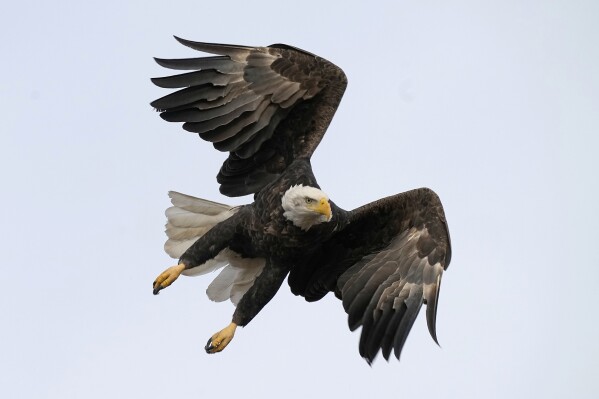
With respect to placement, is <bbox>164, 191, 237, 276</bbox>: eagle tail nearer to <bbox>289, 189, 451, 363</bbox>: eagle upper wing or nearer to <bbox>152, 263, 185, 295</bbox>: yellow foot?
<bbox>152, 263, 185, 295</bbox>: yellow foot

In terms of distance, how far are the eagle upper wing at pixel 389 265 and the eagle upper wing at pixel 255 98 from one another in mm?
704

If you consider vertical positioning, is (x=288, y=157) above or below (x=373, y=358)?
above

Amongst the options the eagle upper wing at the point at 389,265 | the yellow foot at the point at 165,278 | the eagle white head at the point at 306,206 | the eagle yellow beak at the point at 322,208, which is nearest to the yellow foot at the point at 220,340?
the yellow foot at the point at 165,278

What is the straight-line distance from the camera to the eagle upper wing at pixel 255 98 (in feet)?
30.9

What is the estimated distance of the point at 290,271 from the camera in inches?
393

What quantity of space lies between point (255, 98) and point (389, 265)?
149cm

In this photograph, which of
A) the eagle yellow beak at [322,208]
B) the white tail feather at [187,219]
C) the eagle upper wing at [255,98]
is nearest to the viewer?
the eagle yellow beak at [322,208]

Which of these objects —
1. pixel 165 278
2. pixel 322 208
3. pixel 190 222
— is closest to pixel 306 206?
pixel 322 208

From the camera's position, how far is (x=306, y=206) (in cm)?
897

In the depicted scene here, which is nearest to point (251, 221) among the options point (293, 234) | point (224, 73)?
point (293, 234)

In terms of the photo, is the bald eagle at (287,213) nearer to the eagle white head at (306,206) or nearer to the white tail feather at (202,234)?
the eagle white head at (306,206)

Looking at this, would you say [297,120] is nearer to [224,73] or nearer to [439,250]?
[224,73]

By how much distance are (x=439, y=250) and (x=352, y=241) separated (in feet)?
2.30

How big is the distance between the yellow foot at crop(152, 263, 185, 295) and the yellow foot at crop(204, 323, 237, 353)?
0.49 metres
